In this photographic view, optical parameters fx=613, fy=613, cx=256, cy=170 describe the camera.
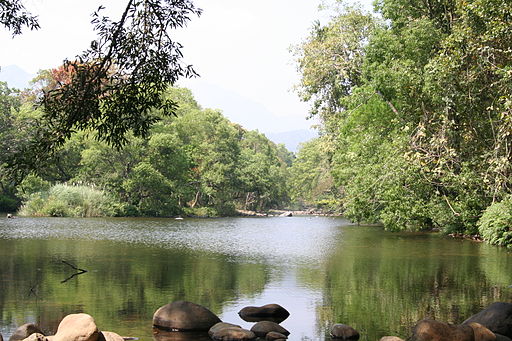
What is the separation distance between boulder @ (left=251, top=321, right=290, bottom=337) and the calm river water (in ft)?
0.65

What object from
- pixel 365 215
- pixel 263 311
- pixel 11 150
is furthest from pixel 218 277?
pixel 11 150

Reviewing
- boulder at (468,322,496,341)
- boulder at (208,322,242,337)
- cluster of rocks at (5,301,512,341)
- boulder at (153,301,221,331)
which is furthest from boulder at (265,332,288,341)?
boulder at (468,322,496,341)

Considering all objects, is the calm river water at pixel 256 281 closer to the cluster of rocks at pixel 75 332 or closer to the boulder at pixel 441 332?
the cluster of rocks at pixel 75 332

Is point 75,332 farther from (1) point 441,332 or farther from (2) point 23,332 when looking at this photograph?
(1) point 441,332

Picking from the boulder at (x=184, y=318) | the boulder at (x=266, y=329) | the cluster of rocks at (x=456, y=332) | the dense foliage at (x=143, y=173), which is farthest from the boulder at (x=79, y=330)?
the dense foliage at (x=143, y=173)

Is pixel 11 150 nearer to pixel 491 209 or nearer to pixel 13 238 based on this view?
pixel 13 238

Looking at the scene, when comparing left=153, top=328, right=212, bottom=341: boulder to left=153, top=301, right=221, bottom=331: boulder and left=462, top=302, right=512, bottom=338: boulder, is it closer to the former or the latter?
left=153, top=301, right=221, bottom=331: boulder

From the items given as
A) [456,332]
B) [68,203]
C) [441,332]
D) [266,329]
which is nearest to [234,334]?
[266,329]

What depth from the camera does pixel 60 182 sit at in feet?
158

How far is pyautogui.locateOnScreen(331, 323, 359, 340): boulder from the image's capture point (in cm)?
873

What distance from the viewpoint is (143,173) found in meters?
47.6

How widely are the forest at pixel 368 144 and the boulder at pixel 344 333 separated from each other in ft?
13.9

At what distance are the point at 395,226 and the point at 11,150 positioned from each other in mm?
30121

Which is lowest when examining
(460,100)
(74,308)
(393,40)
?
(74,308)
